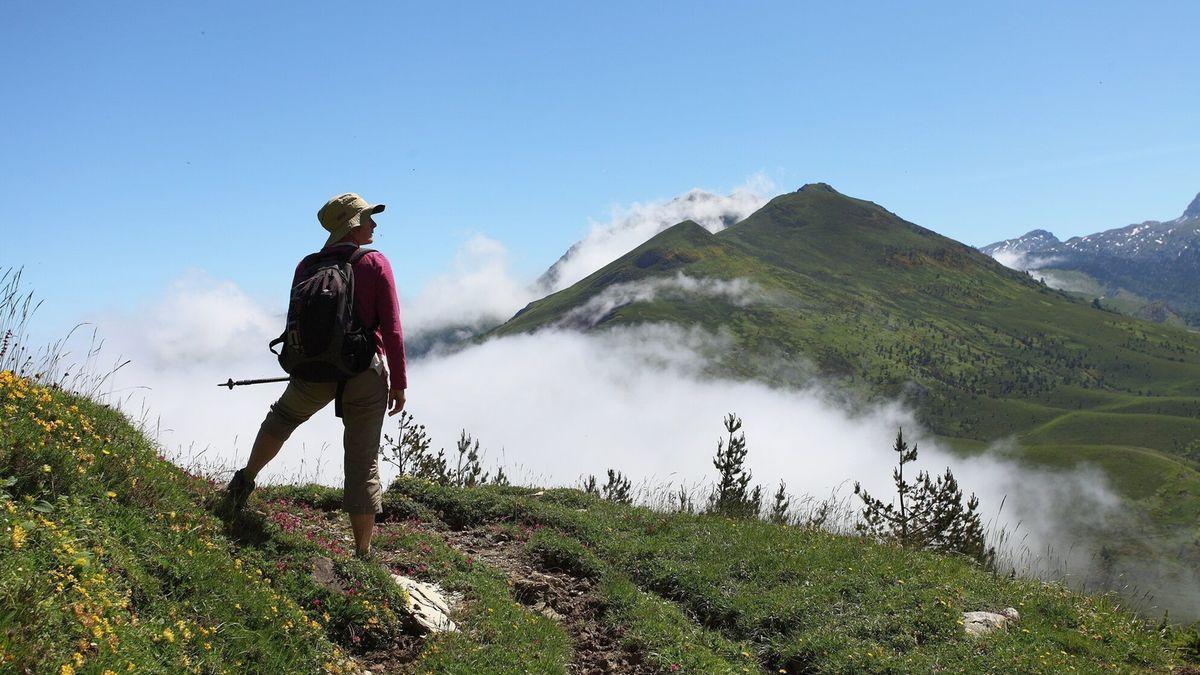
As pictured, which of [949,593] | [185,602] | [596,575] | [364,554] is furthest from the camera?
[596,575]

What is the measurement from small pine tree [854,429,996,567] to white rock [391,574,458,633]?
745cm

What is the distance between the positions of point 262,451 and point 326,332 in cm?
147

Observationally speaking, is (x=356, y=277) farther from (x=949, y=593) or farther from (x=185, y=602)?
(x=949, y=593)

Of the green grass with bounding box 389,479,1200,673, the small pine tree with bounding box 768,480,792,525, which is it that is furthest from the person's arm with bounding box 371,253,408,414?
the small pine tree with bounding box 768,480,792,525

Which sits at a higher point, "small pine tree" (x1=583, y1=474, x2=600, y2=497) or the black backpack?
the black backpack

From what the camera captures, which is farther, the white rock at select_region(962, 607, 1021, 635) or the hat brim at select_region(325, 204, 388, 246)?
the white rock at select_region(962, 607, 1021, 635)

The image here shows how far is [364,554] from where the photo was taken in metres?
7.38

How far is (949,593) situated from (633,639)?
12.5 feet

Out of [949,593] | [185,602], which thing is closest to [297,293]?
[185,602]

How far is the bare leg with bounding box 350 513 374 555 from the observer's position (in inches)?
284

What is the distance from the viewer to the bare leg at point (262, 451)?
6.87 metres

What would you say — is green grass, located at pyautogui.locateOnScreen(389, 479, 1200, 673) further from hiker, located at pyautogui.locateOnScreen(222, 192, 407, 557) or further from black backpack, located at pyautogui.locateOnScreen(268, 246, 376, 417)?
black backpack, located at pyautogui.locateOnScreen(268, 246, 376, 417)

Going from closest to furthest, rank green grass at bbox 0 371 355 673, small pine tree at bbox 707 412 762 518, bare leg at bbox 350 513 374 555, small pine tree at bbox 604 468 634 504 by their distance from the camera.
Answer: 1. green grass at bbox 0 371 355 673
2. bare leg at bbox 350 513 374 555
3. small pine tree at bbox 707 412 762 518
4. small pine tree at bbox 604 468 634 504

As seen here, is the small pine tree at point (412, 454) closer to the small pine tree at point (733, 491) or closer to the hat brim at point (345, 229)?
the small pine tree at point (733, 491)
